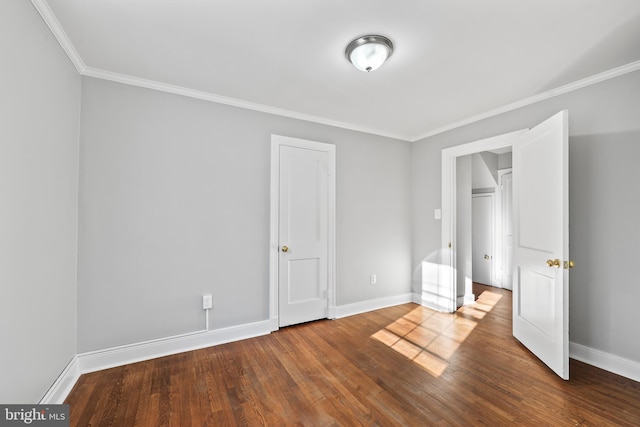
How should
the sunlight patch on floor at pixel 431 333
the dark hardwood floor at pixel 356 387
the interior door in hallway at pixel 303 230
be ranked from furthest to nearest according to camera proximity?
the interior door in hallway at pixel 303 230, the sunlight patch on floor at pixel 431 333, the dark hardwood floor at pixel 356 387

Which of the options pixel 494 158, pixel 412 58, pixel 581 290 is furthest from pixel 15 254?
pixel 494 158

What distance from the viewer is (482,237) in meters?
5.21

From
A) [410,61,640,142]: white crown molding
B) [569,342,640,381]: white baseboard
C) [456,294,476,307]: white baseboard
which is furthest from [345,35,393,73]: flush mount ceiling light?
[456,294,476,307]: white baseboard

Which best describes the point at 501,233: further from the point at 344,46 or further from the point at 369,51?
the point at 344,46

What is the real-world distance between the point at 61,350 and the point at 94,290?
18.6 inches

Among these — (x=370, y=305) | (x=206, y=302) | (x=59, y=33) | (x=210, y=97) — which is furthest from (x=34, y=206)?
(x=370, y=305)

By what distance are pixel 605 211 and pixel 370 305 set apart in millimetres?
2633

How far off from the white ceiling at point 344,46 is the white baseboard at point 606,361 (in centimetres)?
240

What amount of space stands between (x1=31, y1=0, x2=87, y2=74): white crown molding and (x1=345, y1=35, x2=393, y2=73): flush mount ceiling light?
6.23 feet

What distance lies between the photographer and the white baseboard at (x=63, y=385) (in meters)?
1.77

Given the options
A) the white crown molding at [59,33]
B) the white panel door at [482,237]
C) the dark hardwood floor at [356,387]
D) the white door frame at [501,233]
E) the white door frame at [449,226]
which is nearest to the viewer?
the white crown molding at [59,33]

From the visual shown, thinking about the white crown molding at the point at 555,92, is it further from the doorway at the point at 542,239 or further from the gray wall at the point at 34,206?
the gray wall at the point at 34,206

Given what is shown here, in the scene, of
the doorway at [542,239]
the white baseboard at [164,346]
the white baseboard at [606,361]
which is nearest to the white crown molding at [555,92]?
the doorway at [542,239]

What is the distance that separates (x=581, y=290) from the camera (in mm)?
2490
